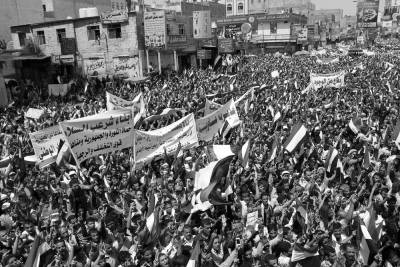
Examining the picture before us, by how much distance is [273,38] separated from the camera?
61.7 m

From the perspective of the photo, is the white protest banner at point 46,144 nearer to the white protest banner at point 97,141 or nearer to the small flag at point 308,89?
the white protest banner at point 97,141

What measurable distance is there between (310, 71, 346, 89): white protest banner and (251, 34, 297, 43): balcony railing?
42037mm

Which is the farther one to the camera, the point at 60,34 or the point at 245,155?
the point at 60,34

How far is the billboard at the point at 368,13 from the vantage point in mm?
70625

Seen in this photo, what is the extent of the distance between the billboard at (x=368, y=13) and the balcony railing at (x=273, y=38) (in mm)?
18182

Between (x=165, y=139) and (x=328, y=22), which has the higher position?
(x=328, y=22)

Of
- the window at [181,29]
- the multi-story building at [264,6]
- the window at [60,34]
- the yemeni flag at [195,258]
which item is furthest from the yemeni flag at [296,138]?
the multi-story building at [264,6]

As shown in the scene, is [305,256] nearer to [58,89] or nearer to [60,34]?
[58,89]

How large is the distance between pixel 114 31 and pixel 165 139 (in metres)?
22.8

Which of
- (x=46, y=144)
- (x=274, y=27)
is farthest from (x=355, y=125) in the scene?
(x=274, y=27)

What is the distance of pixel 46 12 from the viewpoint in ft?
129

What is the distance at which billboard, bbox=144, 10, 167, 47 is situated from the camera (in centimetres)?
2853

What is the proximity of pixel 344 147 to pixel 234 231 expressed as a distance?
5257mm

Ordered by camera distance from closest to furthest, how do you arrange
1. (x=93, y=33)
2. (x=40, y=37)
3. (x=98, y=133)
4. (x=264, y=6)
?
(x=98, y=133), (x=93, y=33), (x=40, y=37), (x=264, y=6)
